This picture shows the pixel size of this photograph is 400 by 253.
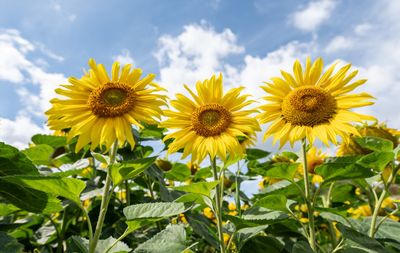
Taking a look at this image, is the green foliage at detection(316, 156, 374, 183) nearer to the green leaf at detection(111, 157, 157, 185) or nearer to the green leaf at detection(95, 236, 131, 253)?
the green leaf at detection(111, 157, 157, 185)

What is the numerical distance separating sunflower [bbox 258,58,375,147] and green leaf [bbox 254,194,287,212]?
0.37m

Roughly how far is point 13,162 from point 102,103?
0.49 meters

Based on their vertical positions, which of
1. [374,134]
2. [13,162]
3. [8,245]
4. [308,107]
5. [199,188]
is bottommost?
[8,245]

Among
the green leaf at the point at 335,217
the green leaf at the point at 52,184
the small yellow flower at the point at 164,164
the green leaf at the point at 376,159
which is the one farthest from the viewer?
the small yellow flower at the point at 164,164

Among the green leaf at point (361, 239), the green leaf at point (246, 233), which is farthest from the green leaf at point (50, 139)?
the green leaf at point (361, 239)

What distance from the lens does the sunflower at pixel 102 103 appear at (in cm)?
205

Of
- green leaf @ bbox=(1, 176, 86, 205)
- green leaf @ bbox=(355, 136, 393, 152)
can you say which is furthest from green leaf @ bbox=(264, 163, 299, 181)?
green leaf @ bbox=(1, 176, 86, 205)

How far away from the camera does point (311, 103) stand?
2205 mm

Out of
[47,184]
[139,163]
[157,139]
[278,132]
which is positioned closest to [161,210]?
[139,163]

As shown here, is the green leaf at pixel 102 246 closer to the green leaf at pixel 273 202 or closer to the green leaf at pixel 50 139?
the green leaf at pixel 273 202

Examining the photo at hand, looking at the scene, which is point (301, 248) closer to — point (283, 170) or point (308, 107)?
point (283, 170)

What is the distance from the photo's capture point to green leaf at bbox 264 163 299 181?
2.03m

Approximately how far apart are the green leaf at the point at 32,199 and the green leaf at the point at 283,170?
1.01m

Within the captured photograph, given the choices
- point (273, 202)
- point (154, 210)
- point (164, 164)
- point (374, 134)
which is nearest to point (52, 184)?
point (154, 210)
